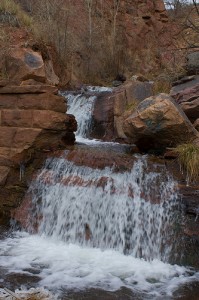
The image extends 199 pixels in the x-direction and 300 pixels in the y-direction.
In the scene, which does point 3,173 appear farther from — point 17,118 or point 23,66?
point 23,66

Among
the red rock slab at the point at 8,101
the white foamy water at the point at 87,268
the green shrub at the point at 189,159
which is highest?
the red rock slab at the point at 8,101

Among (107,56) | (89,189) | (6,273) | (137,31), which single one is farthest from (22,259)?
(137,31)

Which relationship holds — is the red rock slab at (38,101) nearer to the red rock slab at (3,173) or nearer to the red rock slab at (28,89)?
the red rock slab at (28,89)

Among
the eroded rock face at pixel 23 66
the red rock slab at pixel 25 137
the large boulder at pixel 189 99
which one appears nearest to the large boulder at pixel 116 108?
the large boulder at pixel 189 99

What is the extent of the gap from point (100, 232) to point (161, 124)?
2181 millimetres

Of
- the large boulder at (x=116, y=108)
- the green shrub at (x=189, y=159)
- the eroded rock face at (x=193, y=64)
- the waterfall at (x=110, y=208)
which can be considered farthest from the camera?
the eroded rock face at (x=193, y=64)

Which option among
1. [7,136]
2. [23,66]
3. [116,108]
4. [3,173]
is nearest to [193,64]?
[116,108]

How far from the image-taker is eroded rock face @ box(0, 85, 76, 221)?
7.62m

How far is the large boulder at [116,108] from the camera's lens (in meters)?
10.0

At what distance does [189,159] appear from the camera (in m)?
6.69

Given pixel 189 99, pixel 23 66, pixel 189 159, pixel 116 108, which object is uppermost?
pixel 23 66

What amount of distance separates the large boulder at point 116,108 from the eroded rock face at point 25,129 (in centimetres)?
223

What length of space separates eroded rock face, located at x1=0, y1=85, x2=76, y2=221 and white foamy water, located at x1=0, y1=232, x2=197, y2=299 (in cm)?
156

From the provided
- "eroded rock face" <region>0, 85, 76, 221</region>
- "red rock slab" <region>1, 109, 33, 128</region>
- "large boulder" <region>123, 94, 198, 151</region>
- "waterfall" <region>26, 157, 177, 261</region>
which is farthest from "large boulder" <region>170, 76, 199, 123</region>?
"red rock slab" <region>1, 109, 33, 128</region>
